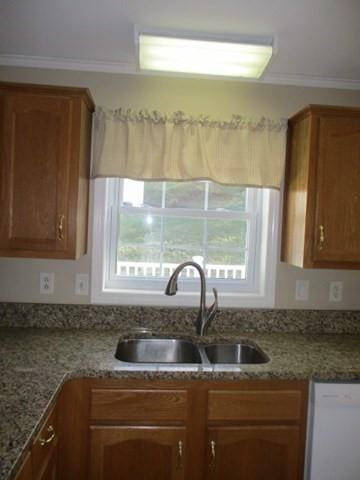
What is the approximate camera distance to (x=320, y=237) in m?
1.90

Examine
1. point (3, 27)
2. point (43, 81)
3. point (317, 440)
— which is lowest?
point (317, 440)

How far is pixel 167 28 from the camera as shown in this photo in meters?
1.71

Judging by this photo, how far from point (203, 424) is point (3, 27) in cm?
200

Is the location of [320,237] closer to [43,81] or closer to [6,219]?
[6,219]

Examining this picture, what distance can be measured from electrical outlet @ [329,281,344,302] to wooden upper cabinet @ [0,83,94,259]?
1.49m

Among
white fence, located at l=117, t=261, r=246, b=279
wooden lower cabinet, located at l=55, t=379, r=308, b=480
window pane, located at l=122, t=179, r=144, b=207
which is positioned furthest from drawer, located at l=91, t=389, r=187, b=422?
window pane, located at l=122, t=179, r=144, b=207

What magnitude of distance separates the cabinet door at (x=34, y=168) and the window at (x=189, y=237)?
44 cm

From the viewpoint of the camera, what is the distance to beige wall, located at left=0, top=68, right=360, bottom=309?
2.12 meters

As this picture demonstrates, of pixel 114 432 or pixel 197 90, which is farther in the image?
Result: pixel 197 90

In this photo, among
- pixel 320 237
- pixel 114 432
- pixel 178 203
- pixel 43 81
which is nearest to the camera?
pixel 114 432

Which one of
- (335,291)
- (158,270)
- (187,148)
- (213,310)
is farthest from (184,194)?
(335,291)

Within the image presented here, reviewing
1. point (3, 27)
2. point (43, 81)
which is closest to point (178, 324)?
point (43, 81)

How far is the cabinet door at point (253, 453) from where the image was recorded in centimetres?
160

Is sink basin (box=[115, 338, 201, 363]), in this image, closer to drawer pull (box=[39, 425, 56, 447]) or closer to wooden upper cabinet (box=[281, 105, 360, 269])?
drawer pull (box=[39, 425, 56, 447])
